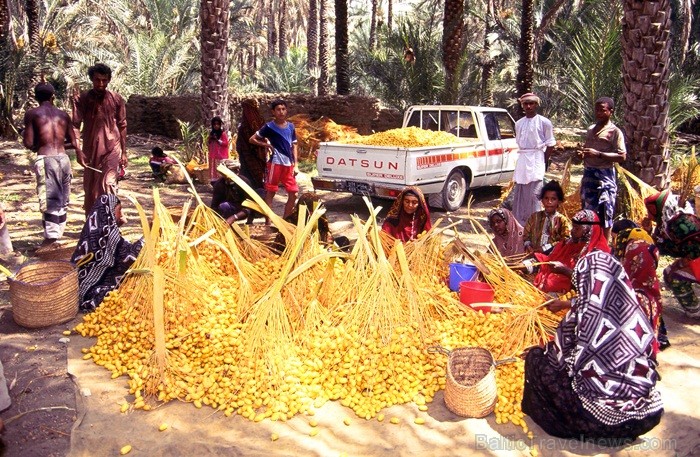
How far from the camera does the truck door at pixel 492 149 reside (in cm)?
930

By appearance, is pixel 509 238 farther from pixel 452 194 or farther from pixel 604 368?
pixel 452 194

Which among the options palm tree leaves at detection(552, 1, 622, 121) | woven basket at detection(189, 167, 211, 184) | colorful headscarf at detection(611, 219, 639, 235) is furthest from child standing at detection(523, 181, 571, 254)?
woven basket at detection(189, 167, 211, 184)

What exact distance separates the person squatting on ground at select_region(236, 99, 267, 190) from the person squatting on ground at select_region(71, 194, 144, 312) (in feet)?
8.61

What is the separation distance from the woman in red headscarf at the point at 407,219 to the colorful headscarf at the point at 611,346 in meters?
2.24

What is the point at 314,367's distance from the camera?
3.50m

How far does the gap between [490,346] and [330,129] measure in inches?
421

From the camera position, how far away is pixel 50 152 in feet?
19.5

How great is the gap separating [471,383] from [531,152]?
358cm

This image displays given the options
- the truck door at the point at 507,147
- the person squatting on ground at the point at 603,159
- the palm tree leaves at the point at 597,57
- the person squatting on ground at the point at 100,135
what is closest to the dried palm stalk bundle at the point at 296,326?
the person squatting on ground at the point at 603,159

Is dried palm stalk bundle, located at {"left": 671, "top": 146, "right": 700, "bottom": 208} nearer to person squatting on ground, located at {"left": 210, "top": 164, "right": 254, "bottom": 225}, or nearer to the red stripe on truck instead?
the red stripe on truck

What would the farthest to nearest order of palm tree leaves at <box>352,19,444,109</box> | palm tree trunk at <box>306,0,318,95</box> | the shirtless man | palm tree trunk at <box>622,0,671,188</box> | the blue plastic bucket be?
palm tree trunk at <box>306,0,318,95</box> → palm tree leaves at <box>352,19,444,109</box> → palm tree trunk at <box>622,0,671,188</box> → the shirtless man → the blue plastic bucket

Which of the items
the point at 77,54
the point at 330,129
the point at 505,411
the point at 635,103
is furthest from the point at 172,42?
the point at 505,411

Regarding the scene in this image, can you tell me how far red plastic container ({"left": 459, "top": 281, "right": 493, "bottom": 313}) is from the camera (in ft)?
13.5

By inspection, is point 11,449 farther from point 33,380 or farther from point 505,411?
point 505,411
